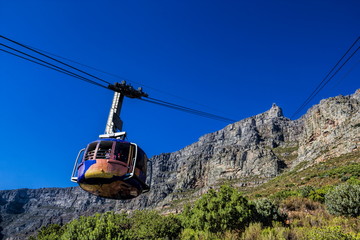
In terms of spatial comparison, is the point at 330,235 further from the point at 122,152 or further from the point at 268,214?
the point at 268,214

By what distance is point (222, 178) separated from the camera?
551 feet

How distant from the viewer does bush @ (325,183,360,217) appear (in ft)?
71.8

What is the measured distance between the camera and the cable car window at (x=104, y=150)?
36.1 ft

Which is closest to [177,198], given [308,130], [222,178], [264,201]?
[222,178]

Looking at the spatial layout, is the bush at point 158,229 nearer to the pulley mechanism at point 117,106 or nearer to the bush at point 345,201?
the bush at point 345,201

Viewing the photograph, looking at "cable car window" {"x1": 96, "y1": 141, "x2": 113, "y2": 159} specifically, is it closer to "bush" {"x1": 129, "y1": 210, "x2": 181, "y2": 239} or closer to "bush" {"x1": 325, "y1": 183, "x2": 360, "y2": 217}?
"bush" {"x1": 325, "y1": 183, "x2": 360, "y2": 217}

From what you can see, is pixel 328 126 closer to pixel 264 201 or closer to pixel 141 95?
pixel 264 201

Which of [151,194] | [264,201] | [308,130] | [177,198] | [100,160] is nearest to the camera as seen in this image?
[100,160]

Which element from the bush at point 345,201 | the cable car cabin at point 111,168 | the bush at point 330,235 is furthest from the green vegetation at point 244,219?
the cable car cabin at point 111,168

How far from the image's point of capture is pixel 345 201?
2214 cm

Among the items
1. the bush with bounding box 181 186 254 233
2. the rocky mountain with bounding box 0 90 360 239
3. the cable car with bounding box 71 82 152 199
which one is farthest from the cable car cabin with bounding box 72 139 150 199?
the rocky mountain with bounding box 0 90 360 239

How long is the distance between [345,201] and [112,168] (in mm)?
22104

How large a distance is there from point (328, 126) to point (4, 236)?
249352 mm

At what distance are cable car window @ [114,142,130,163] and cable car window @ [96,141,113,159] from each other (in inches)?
12.5
